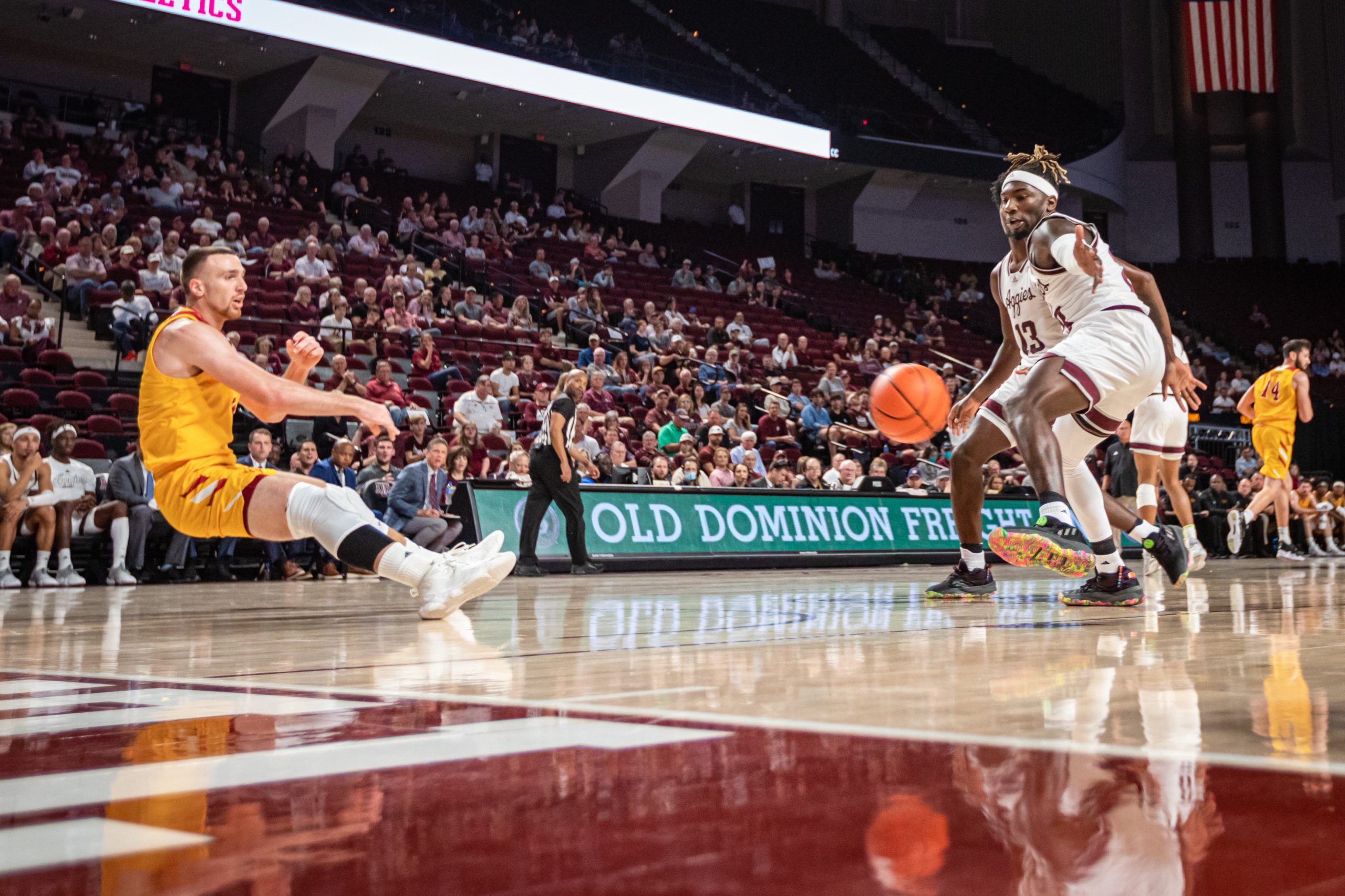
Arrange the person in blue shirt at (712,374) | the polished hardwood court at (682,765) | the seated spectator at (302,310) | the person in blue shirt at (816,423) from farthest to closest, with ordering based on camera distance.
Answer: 1. the person in blue shirt at (712,374)
2. the person in blue shirt at (816,423)
3. the seated spectator at (302,310)
4. the polished hardwood court at (682,765)

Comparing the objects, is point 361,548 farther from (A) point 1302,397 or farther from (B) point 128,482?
(A) point 1302,397

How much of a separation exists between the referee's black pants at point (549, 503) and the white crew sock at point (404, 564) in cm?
469

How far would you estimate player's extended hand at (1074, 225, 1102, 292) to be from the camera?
15.2ft

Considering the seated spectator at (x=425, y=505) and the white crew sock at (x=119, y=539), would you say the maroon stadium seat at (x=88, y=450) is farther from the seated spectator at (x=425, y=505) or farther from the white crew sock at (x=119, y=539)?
the seated spectator at (x=425, y=505)

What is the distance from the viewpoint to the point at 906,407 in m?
8.18

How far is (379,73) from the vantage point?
19.1m

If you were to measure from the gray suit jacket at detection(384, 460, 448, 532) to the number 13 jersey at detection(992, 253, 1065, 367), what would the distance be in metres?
5.09

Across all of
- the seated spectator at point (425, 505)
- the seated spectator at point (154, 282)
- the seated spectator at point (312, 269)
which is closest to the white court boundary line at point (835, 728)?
the seated spectator at point (425, 505)

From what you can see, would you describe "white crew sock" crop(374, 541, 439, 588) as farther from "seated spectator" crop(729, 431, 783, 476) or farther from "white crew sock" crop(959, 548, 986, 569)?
"seated spectator" crop(729, 431, 783, 476)

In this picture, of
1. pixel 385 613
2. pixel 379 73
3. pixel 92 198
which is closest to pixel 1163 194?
pixel 379 73

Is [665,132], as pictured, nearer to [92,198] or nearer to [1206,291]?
[92,198]

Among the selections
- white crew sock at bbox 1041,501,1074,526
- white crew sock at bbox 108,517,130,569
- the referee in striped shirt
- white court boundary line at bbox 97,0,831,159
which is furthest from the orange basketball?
white court boundary line at bbox 97,0,831,159

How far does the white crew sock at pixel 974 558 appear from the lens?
16.7ft

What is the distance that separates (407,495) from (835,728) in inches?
298
